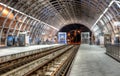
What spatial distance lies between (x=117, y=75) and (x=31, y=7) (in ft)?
113

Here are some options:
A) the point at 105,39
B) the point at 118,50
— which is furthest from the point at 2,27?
the point at 118,50

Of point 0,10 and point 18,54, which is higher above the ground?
point 0,10

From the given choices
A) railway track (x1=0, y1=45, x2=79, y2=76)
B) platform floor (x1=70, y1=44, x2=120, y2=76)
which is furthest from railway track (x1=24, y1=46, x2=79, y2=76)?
platform floor (x1=70, y1=44, x2=120, y2=76)

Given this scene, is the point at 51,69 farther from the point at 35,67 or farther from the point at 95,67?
the point at 95,67

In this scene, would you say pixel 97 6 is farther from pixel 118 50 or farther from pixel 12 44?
pixel 118 50

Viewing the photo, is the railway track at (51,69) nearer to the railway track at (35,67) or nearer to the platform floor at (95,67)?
the railway track at (35,67)

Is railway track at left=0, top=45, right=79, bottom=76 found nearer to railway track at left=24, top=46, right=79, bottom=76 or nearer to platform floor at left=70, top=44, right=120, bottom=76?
railway track at left=24, top=46, right=79, bottom=76

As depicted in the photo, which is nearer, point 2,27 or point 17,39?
point 2,27

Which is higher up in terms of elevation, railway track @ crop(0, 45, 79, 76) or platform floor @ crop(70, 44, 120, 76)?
platform floor @ crop(70, 44, 120, 76)

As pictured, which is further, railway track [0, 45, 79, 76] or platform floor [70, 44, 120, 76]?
railway track [0, 45, 79, 76]

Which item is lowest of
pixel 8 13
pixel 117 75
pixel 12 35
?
pixel 117 75

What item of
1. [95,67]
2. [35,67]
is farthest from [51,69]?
[95,67]


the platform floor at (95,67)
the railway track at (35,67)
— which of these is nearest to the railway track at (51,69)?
the railway track at (35,67)

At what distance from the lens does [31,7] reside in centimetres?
4394
